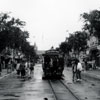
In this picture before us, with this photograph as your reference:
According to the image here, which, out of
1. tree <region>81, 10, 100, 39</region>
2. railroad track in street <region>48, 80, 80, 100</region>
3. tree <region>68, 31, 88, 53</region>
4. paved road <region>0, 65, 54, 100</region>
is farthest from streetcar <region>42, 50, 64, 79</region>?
tree <region>68, 31, 88, 53</region>

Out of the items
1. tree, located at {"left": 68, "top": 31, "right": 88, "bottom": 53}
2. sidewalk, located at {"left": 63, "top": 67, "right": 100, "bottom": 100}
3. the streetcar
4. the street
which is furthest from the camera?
tree, located at {"left": 68, "top": 31, "right": 88, "bottom": 53}

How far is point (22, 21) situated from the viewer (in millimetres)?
50406

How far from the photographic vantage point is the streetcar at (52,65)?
3727cm

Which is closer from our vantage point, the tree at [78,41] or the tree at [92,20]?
the tree at [92,20]

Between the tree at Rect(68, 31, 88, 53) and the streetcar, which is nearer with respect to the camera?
the streetcar

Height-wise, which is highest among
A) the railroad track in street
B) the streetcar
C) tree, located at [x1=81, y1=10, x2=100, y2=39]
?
tree, located at [x1=81, y1=10, x2=100, y2=39]

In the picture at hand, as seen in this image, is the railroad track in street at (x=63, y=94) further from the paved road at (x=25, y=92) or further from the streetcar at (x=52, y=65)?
the streetcar at (x=52, y=65)

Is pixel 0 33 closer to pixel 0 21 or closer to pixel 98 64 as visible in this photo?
pixel 0 21

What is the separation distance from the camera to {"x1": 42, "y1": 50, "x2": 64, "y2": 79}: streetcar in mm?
37269

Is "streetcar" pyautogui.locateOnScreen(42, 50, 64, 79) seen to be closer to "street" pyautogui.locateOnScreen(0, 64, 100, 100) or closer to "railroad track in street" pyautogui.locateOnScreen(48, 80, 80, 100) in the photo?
"street" pyautogui.locateOnScreen(0, 64, 100, 100)

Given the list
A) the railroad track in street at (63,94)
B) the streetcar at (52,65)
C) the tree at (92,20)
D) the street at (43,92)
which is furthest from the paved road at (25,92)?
the tree at (92,20)

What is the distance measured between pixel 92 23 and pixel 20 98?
25861mm

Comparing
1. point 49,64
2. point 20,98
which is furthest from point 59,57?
point 20,98

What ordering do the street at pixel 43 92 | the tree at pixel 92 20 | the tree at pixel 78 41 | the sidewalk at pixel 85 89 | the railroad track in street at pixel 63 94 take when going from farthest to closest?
1. the tree at pixel 78 41
2. the tree at pixel 92 20
3. the sidewalk at pixel 85 89
4. the street at pixel 43 92
5. the railroad track in street at pixel 63 94
